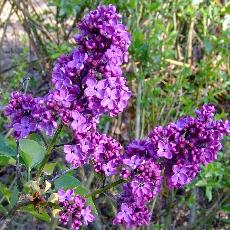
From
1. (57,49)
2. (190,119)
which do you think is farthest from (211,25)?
(190,119)

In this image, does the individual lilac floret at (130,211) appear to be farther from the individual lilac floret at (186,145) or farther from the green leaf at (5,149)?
the green leaf at (5,149)

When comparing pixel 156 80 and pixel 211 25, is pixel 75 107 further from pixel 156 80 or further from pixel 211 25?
pixel 211 25

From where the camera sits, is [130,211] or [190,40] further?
[190,40]

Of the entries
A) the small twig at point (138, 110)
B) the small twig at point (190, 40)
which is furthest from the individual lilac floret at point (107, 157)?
the small twig at point (190, 40)

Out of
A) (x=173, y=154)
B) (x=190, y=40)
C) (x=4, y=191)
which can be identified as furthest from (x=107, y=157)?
(x=190, y=40)

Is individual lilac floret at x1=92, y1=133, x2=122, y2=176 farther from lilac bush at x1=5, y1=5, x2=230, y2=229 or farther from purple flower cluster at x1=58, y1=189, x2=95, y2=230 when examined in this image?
purple flower cluster at x1=58, y1=189, x2=95, y2=230

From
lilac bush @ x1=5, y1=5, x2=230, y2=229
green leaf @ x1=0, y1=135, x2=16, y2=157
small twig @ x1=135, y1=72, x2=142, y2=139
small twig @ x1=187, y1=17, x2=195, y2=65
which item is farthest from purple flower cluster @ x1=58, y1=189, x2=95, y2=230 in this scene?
small twig @ x1=187, y1=17, x2=195, y2=65

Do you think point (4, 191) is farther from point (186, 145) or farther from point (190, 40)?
point (190, 40)
